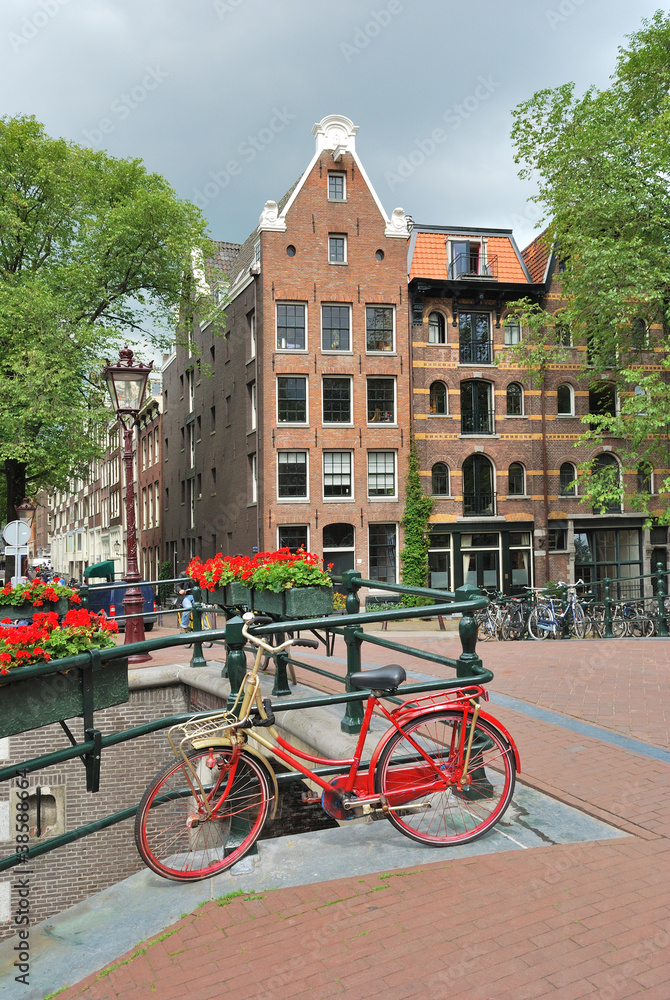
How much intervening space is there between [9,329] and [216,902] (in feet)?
63.9

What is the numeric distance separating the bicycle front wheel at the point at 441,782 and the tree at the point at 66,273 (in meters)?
18.1

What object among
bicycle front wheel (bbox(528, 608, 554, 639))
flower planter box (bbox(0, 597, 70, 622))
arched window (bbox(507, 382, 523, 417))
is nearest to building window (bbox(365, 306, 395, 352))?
arched window (bbox(507, 382, 523, 417))

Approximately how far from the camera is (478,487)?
28.9 meters

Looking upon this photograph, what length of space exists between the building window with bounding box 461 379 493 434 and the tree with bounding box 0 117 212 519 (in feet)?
36.4

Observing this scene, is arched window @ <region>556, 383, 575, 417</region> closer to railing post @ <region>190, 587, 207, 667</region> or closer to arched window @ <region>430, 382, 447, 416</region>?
arched window @ <region>430, 382, 447, 416</region>

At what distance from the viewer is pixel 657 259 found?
19.0 m

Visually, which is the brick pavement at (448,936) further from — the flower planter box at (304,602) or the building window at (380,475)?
the building window at (380,475)

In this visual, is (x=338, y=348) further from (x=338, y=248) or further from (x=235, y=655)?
(x=235, y=655)

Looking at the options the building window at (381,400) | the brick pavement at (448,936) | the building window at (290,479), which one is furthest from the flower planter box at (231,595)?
the building window at (381,400)

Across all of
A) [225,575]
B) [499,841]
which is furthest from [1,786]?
[499,841]

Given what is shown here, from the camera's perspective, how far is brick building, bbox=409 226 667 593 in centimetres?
2838

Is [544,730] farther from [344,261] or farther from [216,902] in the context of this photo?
[344,261]

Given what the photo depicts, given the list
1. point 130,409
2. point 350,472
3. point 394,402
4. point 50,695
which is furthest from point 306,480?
point 50,695

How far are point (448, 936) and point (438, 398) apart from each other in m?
26.7
